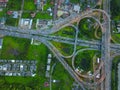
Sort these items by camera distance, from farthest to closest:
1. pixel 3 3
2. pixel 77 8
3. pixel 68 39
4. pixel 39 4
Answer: pixel 3 3 → pixel 39 4 → pixel 77 8 → pixel 68 39

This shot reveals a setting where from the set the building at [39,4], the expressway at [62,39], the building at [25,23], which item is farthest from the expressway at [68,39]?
the building at [39,4]

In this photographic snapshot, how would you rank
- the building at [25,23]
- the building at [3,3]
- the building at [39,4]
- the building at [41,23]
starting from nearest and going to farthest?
1. the building at [41,23]
2. the building at [25,23]
3. the building at [39,4]
4. the building at [3,3]

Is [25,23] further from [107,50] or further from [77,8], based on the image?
[107,50]

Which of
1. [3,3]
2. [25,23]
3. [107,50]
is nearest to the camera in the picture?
[107,50]

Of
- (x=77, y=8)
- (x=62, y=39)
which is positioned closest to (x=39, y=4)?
(x=77, y=8)

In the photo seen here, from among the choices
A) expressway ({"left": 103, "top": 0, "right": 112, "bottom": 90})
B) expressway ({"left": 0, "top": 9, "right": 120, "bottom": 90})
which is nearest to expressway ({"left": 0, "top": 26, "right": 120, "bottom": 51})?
expressway ({"left": 0, "top": 9, "right": 120, "bottom": 90})

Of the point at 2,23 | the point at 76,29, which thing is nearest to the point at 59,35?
the point at 76,29

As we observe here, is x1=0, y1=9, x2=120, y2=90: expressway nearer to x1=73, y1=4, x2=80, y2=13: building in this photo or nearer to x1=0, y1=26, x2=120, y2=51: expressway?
x1=0, y1=26, x2=120, y2=51: expressway

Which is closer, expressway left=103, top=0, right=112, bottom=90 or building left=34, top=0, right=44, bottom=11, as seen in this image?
expressway left=103, top=0, right=112, bottom=90

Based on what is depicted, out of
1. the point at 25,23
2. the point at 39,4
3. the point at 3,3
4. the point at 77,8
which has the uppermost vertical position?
the point at 3,3

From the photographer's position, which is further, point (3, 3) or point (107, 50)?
point (3, 3)

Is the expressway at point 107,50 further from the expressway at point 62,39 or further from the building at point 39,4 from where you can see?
the building at point 39,4
